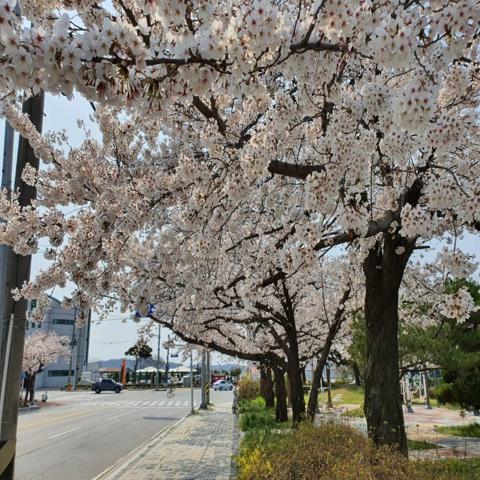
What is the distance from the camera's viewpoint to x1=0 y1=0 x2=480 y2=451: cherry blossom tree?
119 inches

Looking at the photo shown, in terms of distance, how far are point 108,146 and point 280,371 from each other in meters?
12.1

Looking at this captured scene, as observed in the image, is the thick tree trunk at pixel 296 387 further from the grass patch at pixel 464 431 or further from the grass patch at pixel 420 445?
the grass patch at pixel 464 431

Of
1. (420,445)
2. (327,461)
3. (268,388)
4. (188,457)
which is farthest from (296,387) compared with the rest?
(268,388)

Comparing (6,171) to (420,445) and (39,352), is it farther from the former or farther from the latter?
(39,352)

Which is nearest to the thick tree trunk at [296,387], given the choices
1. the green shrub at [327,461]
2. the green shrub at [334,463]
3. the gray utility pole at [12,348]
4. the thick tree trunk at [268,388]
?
the green shrub at [334,463]

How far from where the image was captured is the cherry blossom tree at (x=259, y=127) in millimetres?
3035

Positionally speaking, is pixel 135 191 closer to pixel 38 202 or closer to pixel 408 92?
pixel 38 202

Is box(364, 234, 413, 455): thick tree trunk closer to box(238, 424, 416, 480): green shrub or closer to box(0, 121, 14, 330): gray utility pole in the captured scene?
box(238, 424, 416, 480): green shrub

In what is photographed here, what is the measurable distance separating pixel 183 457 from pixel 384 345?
779cm

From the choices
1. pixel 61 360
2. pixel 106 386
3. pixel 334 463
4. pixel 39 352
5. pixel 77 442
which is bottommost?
pixel 77 442

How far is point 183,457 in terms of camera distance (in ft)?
42.2

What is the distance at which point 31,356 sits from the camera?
138 feet

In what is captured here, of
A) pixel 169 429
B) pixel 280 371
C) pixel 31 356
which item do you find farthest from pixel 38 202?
pixel 31 356

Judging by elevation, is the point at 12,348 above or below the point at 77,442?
above
